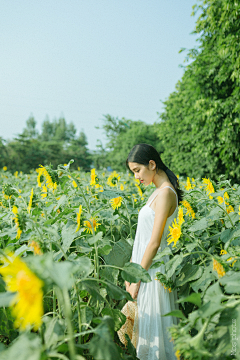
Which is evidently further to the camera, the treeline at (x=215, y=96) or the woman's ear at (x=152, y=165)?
the treeline at (x=215, y=96)

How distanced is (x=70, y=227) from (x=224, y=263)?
718 mm

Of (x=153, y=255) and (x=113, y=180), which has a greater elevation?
(x=113, y=180)

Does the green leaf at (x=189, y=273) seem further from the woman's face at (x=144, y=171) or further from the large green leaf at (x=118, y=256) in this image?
the woman's face at (x=144, y=171)

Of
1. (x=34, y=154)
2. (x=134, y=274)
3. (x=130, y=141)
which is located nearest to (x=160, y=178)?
(x=134, y=274)

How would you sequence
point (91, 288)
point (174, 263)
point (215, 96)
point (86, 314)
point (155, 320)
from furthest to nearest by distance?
point (215, 96), point (155, 320), point (174, 263), point (86, 314), point (91, 288)

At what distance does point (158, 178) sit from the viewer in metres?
1.84

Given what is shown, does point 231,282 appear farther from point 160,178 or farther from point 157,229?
point 160,178

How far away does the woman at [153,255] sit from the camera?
150 centimetres

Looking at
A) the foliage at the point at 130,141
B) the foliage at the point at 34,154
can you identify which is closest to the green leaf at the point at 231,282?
the foliage at the point at 34,154

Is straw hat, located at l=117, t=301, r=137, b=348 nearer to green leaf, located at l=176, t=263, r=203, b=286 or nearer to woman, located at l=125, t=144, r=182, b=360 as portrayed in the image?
woman, located at l=125, t=144, r=182, b=360

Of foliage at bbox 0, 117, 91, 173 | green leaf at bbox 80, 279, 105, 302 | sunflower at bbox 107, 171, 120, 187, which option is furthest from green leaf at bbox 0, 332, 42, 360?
foliage at bbox 0, 117, 91, 173

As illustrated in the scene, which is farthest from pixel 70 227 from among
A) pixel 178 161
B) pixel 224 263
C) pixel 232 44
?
pixel 178 161

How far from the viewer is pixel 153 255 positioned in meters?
1.58

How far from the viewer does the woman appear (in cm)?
150
